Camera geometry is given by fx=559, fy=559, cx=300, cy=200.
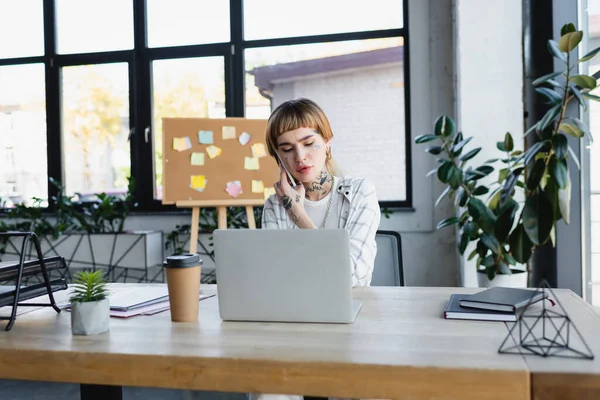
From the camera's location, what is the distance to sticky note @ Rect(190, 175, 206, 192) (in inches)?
136

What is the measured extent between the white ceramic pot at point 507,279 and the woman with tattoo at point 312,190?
4.44 ft

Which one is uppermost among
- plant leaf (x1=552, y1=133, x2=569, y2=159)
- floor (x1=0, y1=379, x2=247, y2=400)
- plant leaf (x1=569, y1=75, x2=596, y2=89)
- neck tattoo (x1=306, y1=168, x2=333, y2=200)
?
plant leaf (x1=569, y1=75, x2=596, y2=89)

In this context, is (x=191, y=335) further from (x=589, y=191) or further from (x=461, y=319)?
(x=589, y=191)

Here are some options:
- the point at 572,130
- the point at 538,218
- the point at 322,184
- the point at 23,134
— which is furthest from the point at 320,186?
the point at 23,134

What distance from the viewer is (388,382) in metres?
0.84

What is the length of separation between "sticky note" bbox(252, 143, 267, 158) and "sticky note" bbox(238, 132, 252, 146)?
5 centimetres

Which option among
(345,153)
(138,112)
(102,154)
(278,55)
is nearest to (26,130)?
(102,154)

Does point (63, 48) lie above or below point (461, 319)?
above

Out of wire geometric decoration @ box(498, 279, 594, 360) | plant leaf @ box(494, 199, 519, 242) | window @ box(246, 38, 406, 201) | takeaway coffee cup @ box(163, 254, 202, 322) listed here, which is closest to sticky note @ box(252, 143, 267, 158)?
window @ box(246, 38, 406, 201)

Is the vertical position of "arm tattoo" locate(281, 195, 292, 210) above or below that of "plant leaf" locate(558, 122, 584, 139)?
below

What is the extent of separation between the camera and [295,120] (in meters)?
1.79

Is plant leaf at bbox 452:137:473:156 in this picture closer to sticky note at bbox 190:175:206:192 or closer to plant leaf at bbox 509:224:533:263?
plant leaf at bbox 509:224:533:263

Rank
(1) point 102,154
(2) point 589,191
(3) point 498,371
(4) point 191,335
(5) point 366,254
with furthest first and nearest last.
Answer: (1) point 102,154 < (2) point 589,191 < (5) point 366,254 < (4) point 191,335 < (3) point 498,371

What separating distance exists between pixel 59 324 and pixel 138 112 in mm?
3235
